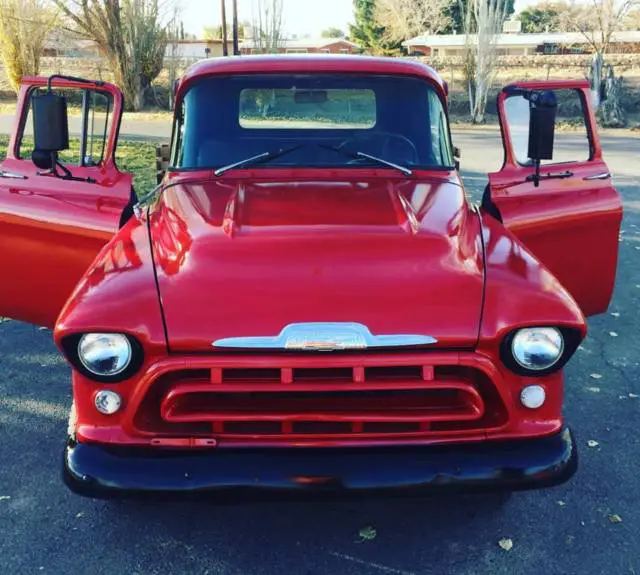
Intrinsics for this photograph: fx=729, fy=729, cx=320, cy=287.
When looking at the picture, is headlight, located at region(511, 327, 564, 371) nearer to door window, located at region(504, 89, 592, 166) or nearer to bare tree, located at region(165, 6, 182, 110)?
door window, located at region(504, 89, 592, 166)

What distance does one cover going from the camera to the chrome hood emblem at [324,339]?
2.54 meters

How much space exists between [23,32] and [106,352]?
25851 millimetres

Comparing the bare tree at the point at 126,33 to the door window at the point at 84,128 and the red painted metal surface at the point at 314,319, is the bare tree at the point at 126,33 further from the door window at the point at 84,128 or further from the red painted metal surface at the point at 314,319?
the red painted metal surface at the point at 314,319

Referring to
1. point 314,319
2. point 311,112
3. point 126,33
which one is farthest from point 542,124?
point 126,33

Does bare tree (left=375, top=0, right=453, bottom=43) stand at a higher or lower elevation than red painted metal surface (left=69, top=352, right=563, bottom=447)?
higher

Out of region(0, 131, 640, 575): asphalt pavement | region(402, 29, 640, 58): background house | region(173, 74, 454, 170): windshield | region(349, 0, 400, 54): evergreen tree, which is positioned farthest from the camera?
region(349, 0, 400, 54): evergreen tree

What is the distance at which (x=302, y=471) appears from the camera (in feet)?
8.57

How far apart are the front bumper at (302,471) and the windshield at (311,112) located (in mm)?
1683

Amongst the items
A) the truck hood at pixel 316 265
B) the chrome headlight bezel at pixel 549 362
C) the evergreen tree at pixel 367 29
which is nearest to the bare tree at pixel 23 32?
the truck hood at pixel 316 265

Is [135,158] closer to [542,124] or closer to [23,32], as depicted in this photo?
[542,124]

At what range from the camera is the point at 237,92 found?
13.2 ft

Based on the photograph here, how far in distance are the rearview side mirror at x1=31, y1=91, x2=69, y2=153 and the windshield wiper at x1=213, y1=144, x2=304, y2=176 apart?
867 mm

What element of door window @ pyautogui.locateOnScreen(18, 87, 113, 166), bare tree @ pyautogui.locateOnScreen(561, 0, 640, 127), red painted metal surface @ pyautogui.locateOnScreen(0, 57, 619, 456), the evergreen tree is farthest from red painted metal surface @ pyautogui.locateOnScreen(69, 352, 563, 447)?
the evergreen tree

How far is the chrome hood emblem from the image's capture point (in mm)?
2543
